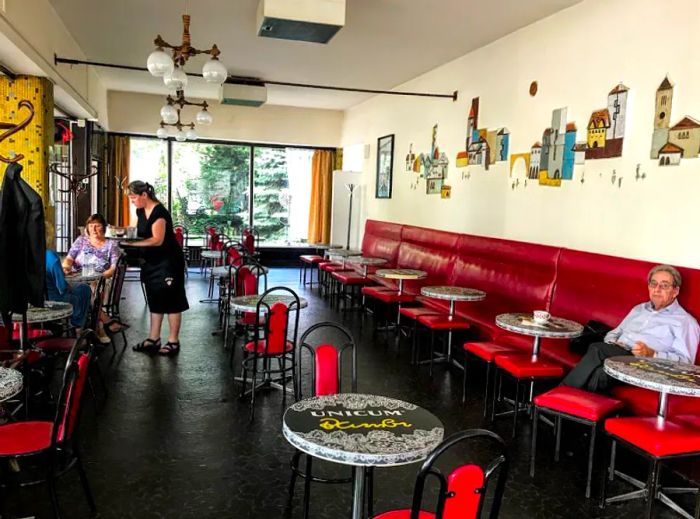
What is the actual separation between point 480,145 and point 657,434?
14.2 ft

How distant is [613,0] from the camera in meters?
4.59

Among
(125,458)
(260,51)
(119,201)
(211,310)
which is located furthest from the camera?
(119,201)

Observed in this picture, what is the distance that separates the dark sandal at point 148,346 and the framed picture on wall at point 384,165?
5.02 m

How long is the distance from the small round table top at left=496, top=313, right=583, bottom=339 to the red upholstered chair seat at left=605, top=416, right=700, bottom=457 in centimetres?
86

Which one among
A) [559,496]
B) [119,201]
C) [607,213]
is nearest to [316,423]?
[559,496]

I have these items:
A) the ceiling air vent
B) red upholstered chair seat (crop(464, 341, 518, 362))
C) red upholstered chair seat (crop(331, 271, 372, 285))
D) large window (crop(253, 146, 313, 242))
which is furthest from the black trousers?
large window (crop(253, 146, 313, 242))

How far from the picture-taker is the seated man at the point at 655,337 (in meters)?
3.56

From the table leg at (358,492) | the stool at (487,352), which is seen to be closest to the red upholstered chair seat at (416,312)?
the stool at (487,352)

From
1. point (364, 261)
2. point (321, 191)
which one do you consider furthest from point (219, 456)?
point (321, 191)

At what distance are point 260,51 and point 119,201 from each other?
A: 5.60 meters

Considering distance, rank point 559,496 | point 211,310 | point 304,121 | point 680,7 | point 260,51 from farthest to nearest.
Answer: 1. point 304,121
2. point 211,310
3. point 260,51
4. point 680,7
5. point 559,496

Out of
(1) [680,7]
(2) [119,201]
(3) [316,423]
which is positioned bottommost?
(3) [316,423]

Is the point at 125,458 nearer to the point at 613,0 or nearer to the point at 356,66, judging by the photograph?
the point at 613,0

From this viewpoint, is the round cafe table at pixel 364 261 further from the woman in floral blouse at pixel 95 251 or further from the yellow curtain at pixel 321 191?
the yellow curtain at pixel 321 191
